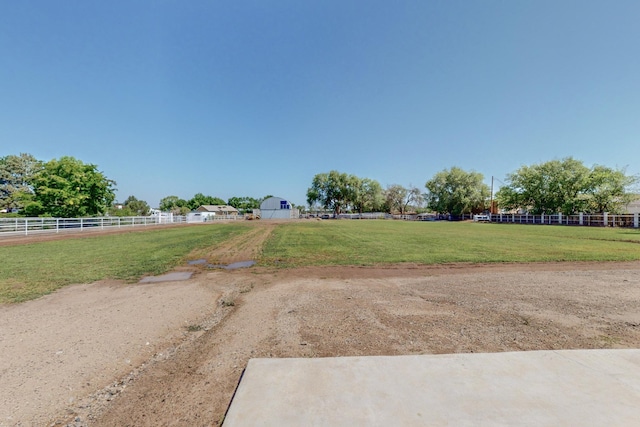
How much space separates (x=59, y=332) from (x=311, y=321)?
3.69m

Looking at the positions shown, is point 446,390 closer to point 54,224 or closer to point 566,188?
point 54,224

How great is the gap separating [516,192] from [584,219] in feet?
47.2

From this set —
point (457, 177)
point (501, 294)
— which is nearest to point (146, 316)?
point (501, 294)

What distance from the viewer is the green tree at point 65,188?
27406 millimetres

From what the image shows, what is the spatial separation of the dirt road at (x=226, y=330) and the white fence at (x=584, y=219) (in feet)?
118

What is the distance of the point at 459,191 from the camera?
55812mm

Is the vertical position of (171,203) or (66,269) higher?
(171,203)

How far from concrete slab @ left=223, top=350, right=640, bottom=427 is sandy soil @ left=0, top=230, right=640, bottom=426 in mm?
395

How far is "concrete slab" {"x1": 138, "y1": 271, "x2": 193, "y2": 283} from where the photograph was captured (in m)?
6.95

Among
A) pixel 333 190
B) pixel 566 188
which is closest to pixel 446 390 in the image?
pixel 566 188

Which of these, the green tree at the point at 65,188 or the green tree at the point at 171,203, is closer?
the green tree at the point at 65,188

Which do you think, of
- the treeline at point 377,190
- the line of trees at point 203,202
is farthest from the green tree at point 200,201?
the treeline at point 377,190

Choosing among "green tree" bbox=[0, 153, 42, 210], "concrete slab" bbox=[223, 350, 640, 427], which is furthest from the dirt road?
"green tree" bbox=[0, 153, 42, 210]

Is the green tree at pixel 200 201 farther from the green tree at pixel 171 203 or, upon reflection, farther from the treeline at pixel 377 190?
the treeline at pixel 377 190
